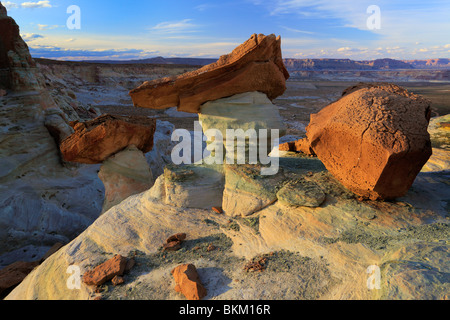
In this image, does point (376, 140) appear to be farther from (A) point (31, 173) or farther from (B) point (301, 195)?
(A) point (31, 173)

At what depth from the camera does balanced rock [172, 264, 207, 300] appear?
2.69 metres

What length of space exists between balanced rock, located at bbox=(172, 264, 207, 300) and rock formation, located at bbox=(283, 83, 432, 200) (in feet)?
6.87

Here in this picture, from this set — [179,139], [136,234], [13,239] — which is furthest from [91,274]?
[179,139]

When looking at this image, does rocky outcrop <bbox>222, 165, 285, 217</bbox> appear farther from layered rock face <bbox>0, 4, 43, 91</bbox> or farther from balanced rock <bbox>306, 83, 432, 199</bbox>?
layered rock face <bbox>0, 4, 43, 91</bbox>

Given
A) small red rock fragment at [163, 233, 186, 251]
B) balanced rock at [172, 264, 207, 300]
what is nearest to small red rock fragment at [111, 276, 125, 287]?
balanced rock at [172, 264, 207, 300]

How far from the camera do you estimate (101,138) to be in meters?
5.72

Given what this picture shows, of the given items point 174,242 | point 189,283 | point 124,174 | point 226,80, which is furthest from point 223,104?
point 124,174

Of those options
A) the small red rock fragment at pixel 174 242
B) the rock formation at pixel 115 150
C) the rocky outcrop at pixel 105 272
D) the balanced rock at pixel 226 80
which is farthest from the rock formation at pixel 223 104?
the rock formation at pixel 115 150

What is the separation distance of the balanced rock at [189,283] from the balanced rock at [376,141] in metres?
2.09

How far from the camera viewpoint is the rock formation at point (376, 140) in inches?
127

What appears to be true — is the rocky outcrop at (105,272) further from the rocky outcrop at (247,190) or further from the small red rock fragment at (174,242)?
the rocky outcrop at (247,190)

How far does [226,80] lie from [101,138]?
2.82 metres
